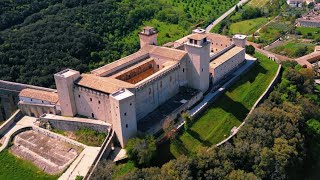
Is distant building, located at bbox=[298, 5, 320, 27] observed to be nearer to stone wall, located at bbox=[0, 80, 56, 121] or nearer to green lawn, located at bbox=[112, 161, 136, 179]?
stone wall, located at bbox=[0, 80, 56, 121]

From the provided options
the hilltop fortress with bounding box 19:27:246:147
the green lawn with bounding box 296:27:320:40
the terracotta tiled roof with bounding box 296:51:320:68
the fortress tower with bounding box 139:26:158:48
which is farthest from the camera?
the green lawn with bounding box 296:27:320:40

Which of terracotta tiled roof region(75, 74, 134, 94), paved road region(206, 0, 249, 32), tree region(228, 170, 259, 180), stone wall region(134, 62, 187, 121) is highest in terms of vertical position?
terracotta tiled roof region(75, 74, 134, 94)

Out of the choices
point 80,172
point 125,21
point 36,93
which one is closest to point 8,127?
point 36,93

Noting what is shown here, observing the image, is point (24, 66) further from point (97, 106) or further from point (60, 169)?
point (60, 169)

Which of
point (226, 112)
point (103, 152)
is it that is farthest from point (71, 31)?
point (103, 152)

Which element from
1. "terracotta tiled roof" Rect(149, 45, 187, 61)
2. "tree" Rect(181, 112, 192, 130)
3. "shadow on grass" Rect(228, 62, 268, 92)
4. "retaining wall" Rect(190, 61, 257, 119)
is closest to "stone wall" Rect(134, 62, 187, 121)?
"terracotta tiled roof" Rect(149, 45, 187, 61)

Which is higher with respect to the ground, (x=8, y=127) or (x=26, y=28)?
(x=26, y=28)

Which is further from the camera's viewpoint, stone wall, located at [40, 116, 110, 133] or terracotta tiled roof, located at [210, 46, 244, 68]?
terracotta tiled roof, located at [210, 46, 244, 68]
